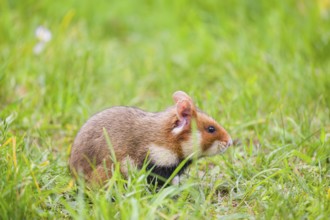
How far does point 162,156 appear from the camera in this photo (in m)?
4.52

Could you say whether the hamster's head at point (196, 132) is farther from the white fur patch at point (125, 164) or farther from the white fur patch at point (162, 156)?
the white fur patch at point (125, 164)

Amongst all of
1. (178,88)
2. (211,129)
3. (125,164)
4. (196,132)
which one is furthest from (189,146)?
(178,88)

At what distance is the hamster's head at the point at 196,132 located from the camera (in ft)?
15.0

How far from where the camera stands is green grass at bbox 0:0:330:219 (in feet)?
13.3

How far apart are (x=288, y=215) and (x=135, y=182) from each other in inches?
39.1

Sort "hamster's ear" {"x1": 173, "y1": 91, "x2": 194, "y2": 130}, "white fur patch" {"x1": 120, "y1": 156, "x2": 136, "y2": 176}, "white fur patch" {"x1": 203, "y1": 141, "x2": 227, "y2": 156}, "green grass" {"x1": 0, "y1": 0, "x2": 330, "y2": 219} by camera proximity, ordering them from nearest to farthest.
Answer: "green grass" {"x1": 0, "y1": 0, "x2": 330, "y2": 219} → "white fur patch" {"x1": 120, "y1": 156, "x2": 136, "y2": 176} → "hamster's ear" {"x1": 173, "y1": 91, "x2": 194, "y2": 130} → "white fur patch" {"x1": 203, "y1": 141, "x2": 227, "y2": 156}

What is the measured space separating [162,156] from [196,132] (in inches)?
12.4

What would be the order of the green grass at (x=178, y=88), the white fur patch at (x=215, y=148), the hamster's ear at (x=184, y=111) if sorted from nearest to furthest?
1. the green grass at (x=178, y=88)
2. the hamster's ear at (x=184, y=111)
3. the white fur patch at (x=215, y=148)

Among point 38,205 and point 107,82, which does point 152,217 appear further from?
point 107,82

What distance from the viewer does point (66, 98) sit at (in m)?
6.24

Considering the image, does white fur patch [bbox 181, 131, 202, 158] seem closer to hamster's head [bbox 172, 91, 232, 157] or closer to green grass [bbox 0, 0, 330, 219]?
hamster's head [bbox 172, 91, 232, 157]

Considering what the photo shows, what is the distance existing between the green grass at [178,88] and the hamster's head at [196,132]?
0.63ft

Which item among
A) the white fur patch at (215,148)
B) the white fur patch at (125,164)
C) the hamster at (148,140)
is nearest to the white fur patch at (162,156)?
the hamster at (148,140)

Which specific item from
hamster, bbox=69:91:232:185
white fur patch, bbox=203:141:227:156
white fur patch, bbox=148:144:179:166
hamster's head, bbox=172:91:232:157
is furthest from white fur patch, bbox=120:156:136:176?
white fur patch, bbox=203:141:227:156
